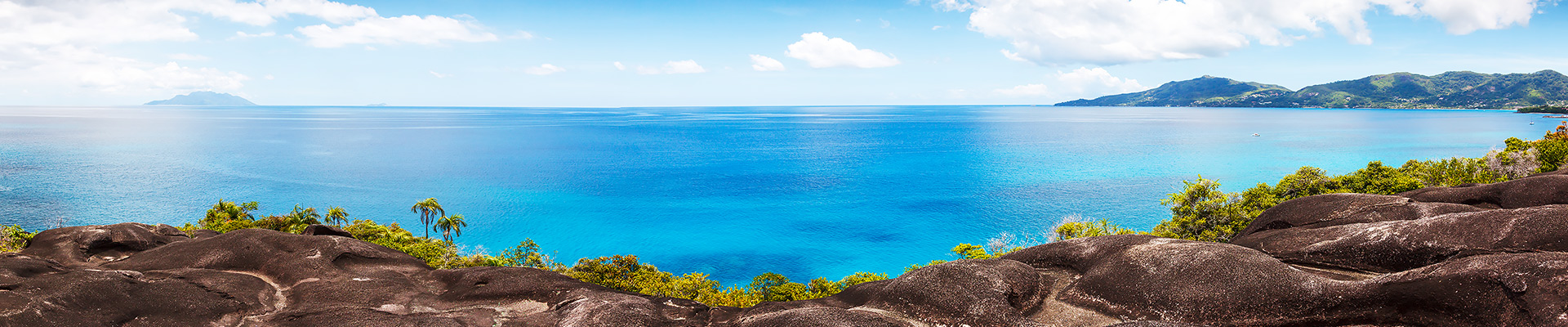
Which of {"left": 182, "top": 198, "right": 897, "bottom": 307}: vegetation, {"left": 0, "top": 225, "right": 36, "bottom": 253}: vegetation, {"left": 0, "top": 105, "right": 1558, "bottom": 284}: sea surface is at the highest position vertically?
{"left": 0, "top": 225, "right": 36, "bottom": 253}: vegetation

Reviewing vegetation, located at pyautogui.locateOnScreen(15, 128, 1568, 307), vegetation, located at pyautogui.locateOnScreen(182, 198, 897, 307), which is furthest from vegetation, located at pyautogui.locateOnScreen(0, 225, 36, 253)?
vegetation, located at pyautogui.locateOnScreen(182, 198, 897, 307)

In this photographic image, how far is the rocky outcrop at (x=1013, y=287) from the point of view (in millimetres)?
14508

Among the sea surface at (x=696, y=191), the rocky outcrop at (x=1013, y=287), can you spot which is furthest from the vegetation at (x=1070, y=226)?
the sea surface at (x=696, y=191)

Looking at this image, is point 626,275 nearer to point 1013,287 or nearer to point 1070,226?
point 1013,287

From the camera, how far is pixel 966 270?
1856cm

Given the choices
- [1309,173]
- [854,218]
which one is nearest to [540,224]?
[854,218]

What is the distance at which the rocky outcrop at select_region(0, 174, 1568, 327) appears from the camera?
14508 mm

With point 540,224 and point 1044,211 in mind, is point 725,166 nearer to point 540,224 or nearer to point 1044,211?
point 540,224

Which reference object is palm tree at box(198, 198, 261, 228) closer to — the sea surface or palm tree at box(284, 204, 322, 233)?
palm tree at box(284, 204, 322, 233)

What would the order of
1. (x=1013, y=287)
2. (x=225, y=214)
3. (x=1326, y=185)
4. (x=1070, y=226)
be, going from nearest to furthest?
(x=1013, y=287)
(x=1070, y=226)
(x=1326, y=185)
(x=225, y=214)

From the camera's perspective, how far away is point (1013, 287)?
18.6 m

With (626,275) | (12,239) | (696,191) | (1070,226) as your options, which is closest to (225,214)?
(12,239)

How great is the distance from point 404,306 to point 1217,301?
2327cm

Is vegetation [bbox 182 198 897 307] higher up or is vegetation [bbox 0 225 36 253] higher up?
vegetation [bbox 0 225 36 253]
